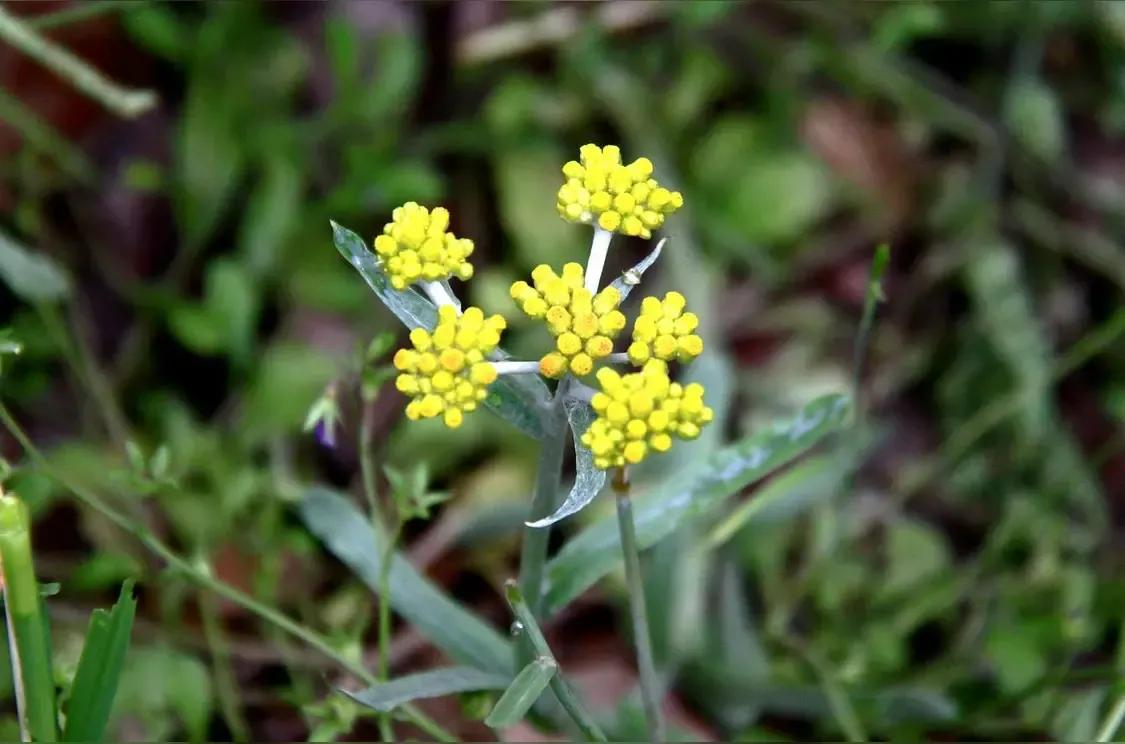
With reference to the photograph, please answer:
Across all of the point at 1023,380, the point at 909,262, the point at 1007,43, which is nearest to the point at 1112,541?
the point at 1023,380

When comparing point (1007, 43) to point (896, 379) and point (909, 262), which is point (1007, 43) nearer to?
point (909, 262)

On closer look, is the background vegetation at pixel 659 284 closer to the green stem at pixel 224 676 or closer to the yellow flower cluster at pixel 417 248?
the green stem at pixel 224 676

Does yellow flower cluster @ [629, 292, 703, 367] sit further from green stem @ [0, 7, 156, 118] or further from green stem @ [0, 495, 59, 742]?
green stem @ [0, 7, 156, 118]

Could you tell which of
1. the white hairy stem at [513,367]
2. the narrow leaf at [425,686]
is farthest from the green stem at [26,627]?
the white hairy stem at [513,367]

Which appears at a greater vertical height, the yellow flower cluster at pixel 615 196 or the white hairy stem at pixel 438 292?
the yellow flower cluster at pixel 615 196

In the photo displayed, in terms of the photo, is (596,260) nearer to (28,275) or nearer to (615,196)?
(615,196)

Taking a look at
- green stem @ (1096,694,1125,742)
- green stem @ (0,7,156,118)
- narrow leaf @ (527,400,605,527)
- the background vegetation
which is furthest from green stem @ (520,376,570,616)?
green stem @ (0,7,156,118)

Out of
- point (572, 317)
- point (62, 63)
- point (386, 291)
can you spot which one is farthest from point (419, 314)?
point (62, 63)
